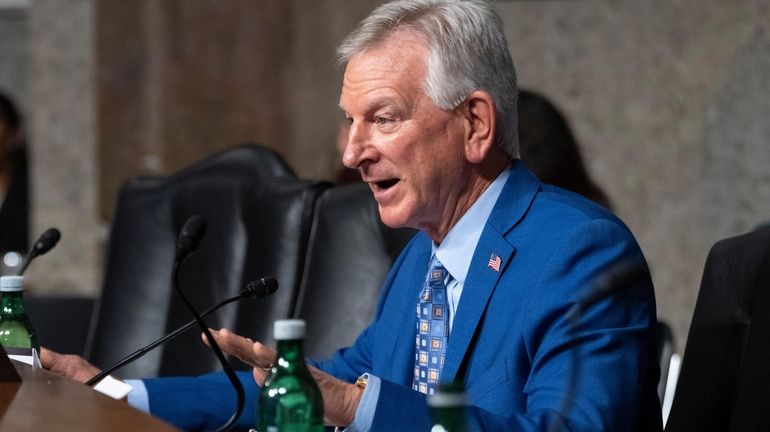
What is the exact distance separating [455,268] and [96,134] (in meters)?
3.70

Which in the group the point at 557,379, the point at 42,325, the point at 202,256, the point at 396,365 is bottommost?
the point at 42,325

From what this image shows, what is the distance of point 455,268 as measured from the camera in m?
2.00

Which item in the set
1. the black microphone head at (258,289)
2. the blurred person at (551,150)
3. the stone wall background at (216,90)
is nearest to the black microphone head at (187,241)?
the black microphone head at (258,289)

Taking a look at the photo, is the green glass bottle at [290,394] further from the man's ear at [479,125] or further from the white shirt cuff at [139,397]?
the white shirt cuff at [139,397]

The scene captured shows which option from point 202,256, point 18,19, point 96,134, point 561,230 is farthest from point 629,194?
point 18,19

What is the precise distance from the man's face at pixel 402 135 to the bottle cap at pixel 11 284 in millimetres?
539

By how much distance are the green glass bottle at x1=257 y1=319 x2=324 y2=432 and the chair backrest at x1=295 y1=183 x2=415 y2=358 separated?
1.30 m

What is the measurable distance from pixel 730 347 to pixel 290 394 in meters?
0.64

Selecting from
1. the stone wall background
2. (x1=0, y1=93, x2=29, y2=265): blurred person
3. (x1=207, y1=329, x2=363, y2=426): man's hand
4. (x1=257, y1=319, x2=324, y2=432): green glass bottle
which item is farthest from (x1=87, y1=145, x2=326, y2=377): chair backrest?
(x1=0, y1=93, x2=29, y2=265): blurred person

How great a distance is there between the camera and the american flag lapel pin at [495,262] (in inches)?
75.3

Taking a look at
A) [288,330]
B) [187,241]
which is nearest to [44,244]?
[187,241]

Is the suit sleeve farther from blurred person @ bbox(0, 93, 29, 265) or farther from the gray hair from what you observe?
blurred person @ bbox(0, 93, 29, 265)

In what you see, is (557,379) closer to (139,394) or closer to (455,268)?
(455,268)

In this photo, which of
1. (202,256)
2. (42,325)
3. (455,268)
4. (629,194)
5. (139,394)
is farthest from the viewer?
(629,194)
